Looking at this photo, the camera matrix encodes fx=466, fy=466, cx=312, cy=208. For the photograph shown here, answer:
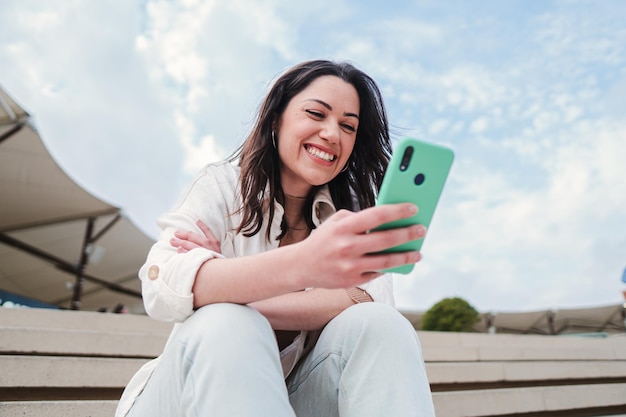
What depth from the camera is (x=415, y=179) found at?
81 cm

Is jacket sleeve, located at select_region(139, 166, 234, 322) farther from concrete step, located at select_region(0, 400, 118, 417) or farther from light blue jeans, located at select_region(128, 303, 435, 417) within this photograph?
concrete step, located at select_region(0, 400, 118, 417)

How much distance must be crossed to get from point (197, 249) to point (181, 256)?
4 cm

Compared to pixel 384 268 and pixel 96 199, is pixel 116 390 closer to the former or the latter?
pixel 384 268

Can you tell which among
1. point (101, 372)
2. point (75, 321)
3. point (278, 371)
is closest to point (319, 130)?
point (278, 371)

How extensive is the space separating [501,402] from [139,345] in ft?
6.49

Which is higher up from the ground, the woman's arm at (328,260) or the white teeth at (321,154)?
the white teeth at (321,154)

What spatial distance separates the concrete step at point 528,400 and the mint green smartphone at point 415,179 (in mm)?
1684

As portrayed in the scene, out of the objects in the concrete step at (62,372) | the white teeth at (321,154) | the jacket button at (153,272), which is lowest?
the concrete step at (62,372)

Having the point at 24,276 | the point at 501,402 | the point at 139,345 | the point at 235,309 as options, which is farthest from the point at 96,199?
the point at 235,309

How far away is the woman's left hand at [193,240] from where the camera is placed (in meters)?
1.04

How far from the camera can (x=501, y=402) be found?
2600mm

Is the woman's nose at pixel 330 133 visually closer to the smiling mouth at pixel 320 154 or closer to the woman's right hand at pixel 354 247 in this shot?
the smiling mouth at pixel 320 154

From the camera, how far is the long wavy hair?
4.48ft

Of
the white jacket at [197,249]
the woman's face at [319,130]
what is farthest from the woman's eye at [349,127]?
the white jacket at [197,249]
